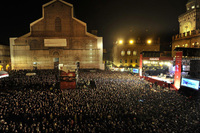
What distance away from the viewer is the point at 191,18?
3450 cm

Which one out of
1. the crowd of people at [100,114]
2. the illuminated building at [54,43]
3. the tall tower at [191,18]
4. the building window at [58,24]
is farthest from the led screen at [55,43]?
the tall tower at [191,18]

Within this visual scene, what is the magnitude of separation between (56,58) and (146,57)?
25244mm

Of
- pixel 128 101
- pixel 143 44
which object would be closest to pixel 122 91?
pixel 128 101

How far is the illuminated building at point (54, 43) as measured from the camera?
36.4 meters

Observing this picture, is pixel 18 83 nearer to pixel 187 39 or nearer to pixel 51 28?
pixel 51 28

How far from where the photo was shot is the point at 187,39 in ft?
114

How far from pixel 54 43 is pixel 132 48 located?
27265mm

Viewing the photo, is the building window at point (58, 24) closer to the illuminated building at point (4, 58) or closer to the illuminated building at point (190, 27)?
the illuminated building at point (4, 58)

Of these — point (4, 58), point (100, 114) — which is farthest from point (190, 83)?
point (4, 58)

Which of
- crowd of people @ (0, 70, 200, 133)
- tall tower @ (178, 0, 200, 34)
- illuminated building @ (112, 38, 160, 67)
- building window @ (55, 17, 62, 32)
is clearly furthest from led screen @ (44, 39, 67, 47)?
tall tower @ (178, 0, 200, 34)

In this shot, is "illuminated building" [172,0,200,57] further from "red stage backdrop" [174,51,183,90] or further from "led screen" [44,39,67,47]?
"led screen" [44,39,67,47]

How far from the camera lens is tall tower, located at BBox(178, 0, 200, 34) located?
108 feet

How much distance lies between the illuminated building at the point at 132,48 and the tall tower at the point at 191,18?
34.2 ft

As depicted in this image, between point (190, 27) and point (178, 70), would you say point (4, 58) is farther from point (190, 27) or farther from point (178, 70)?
point (190, 27)
